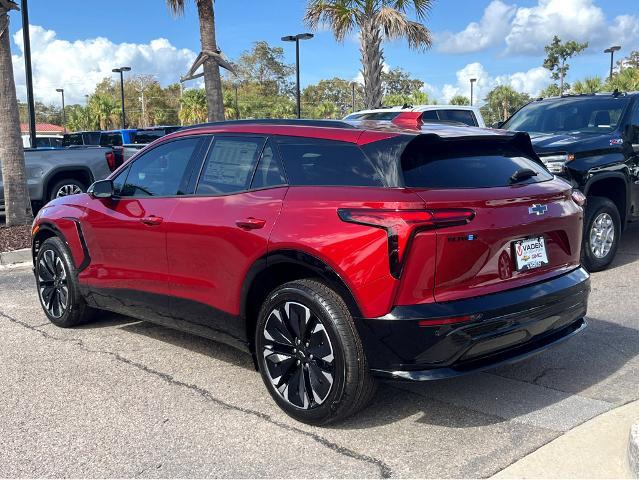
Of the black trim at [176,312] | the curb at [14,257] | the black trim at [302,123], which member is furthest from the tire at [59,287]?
the curb at [14,257]

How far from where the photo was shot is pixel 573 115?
28.1ft

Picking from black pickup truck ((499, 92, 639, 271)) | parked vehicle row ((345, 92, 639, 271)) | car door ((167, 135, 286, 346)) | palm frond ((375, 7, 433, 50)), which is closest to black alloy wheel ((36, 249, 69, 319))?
car door ((167, 135, 286, 346))

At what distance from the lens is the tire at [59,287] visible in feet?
18.2

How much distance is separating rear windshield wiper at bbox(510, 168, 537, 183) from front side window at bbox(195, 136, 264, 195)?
1.56 metres

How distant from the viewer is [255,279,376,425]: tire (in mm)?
3441

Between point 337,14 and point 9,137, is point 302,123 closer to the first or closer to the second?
point 9,137

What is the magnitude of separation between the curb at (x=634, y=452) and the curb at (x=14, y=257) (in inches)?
316

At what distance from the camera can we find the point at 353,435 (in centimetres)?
356

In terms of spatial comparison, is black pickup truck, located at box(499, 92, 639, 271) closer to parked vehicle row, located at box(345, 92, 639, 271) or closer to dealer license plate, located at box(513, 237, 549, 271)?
parked vehicle row, located at box(345, 92, 639, 271)

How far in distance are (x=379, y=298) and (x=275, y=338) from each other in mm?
796

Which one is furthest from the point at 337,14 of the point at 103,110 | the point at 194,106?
the point at 103,110

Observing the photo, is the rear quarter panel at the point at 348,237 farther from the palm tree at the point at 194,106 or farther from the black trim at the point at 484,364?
the palm tree at the point at 194,106

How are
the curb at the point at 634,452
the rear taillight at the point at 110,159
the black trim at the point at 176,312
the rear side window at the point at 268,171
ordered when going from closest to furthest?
the curb at the point at 634,452
the rear side window at the point at 268,171
the black trim at the point at 176,312
the rear taillight at the point at 110,159

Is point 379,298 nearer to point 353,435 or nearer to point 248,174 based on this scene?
point 353,435
